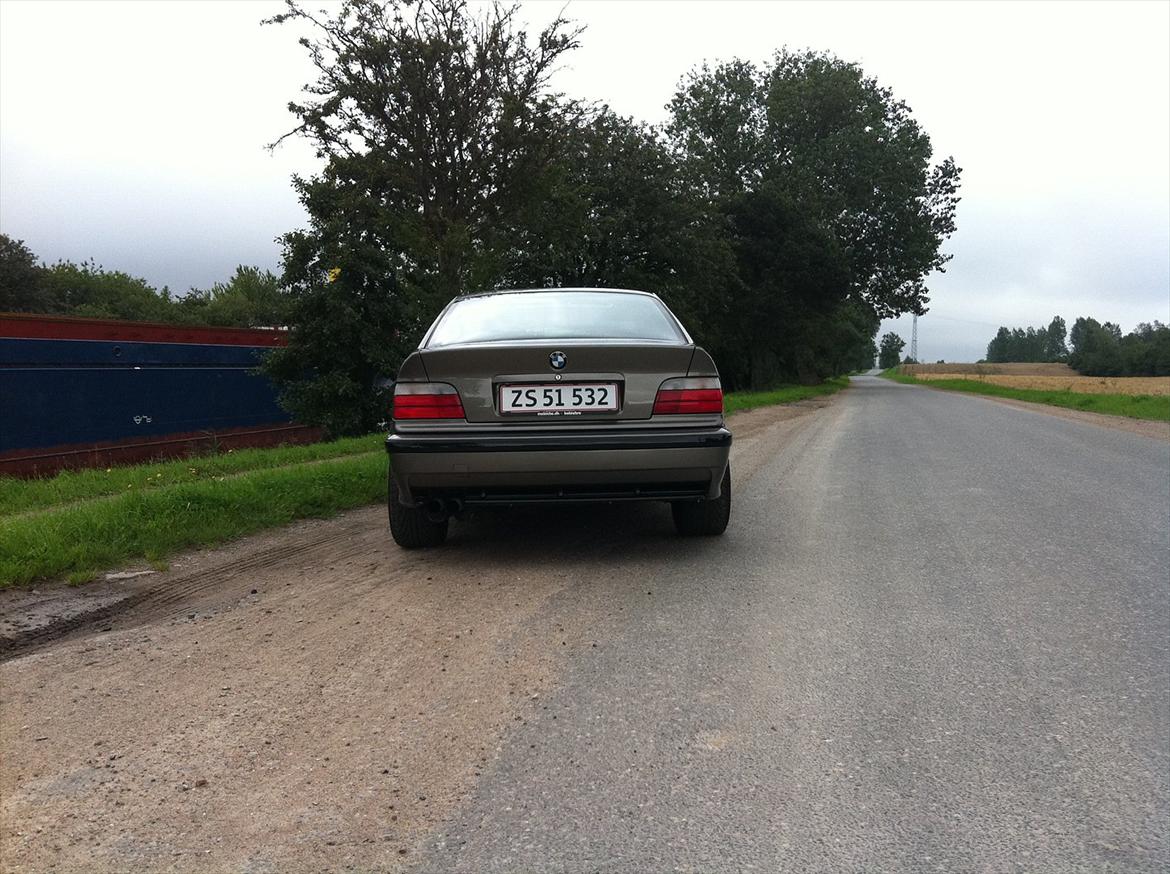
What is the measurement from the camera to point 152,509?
5.82 m

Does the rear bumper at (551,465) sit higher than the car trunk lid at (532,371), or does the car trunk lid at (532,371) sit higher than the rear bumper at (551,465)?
the car trunk lid at (532,371)

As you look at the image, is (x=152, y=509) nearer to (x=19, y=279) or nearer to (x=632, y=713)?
(x=632, y=713)

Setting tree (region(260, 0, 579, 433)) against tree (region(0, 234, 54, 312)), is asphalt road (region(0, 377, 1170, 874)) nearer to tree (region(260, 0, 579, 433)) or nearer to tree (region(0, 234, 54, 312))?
tree (region(260, 0, 579, 433))

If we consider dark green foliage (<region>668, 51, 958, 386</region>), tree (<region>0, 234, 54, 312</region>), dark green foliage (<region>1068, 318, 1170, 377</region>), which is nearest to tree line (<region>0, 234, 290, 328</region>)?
tree (<region>0, 234, 54, 312</region>)

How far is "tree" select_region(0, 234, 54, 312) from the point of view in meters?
40.6

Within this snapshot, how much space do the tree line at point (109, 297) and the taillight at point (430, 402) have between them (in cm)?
3734

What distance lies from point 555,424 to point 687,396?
72cm

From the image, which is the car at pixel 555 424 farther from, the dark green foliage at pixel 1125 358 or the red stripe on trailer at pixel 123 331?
the dark green foliage at pixel 1125 358

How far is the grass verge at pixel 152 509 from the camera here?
480cm

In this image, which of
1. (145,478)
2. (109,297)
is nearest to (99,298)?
(109,297)

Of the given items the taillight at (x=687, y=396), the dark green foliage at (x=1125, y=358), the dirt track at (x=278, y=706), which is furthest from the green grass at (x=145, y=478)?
the dark green foliage at (x=1125, y=358)

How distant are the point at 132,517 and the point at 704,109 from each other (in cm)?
4001

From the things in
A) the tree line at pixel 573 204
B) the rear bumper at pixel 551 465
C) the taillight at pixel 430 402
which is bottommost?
the rear bumper at pixel 551 465

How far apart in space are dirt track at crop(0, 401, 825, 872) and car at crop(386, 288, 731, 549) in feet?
1.62
